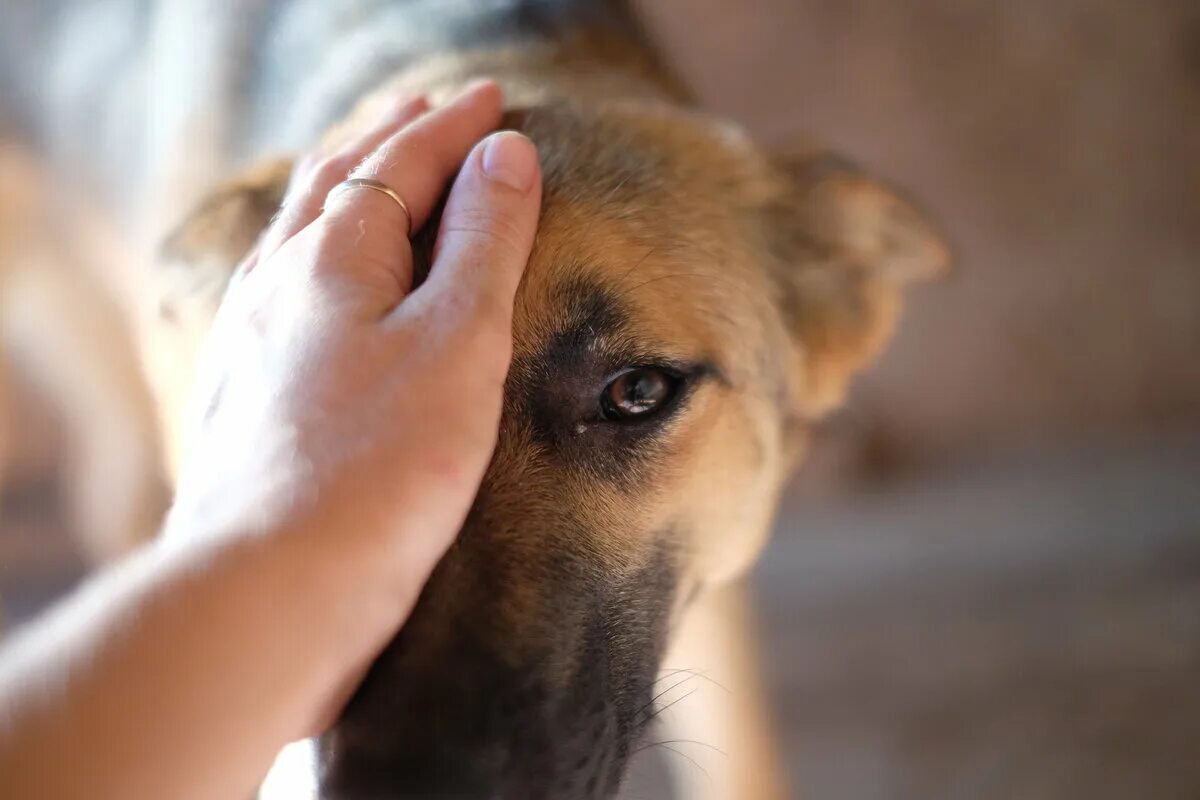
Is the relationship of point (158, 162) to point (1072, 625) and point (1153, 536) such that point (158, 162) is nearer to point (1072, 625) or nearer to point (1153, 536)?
point (1072, 625)

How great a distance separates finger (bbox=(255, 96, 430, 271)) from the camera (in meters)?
0.94

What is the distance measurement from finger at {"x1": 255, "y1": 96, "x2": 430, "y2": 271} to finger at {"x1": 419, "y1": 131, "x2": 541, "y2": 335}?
0.14 m

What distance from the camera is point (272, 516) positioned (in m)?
0.70

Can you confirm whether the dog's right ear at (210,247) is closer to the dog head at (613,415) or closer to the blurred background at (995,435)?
the dog head at (613,415)

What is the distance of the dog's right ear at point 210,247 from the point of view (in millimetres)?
1214

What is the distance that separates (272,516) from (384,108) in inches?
27.4

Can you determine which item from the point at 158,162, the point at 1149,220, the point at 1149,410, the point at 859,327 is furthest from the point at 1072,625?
the point at 158,162

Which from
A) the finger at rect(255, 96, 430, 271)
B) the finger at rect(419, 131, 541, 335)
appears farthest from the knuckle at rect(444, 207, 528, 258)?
the finger at rect(255, 96, 430, 271)

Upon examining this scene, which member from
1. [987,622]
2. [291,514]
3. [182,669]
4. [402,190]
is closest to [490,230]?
[402,190]

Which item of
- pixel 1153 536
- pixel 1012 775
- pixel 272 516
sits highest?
pixel 1153 536

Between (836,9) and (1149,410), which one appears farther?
(1149,410)

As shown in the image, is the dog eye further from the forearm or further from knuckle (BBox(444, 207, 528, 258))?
the forearm

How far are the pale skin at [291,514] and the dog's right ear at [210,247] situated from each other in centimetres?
30

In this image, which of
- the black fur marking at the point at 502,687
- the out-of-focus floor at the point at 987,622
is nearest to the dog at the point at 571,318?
the black fur marking at the point at 502,687
